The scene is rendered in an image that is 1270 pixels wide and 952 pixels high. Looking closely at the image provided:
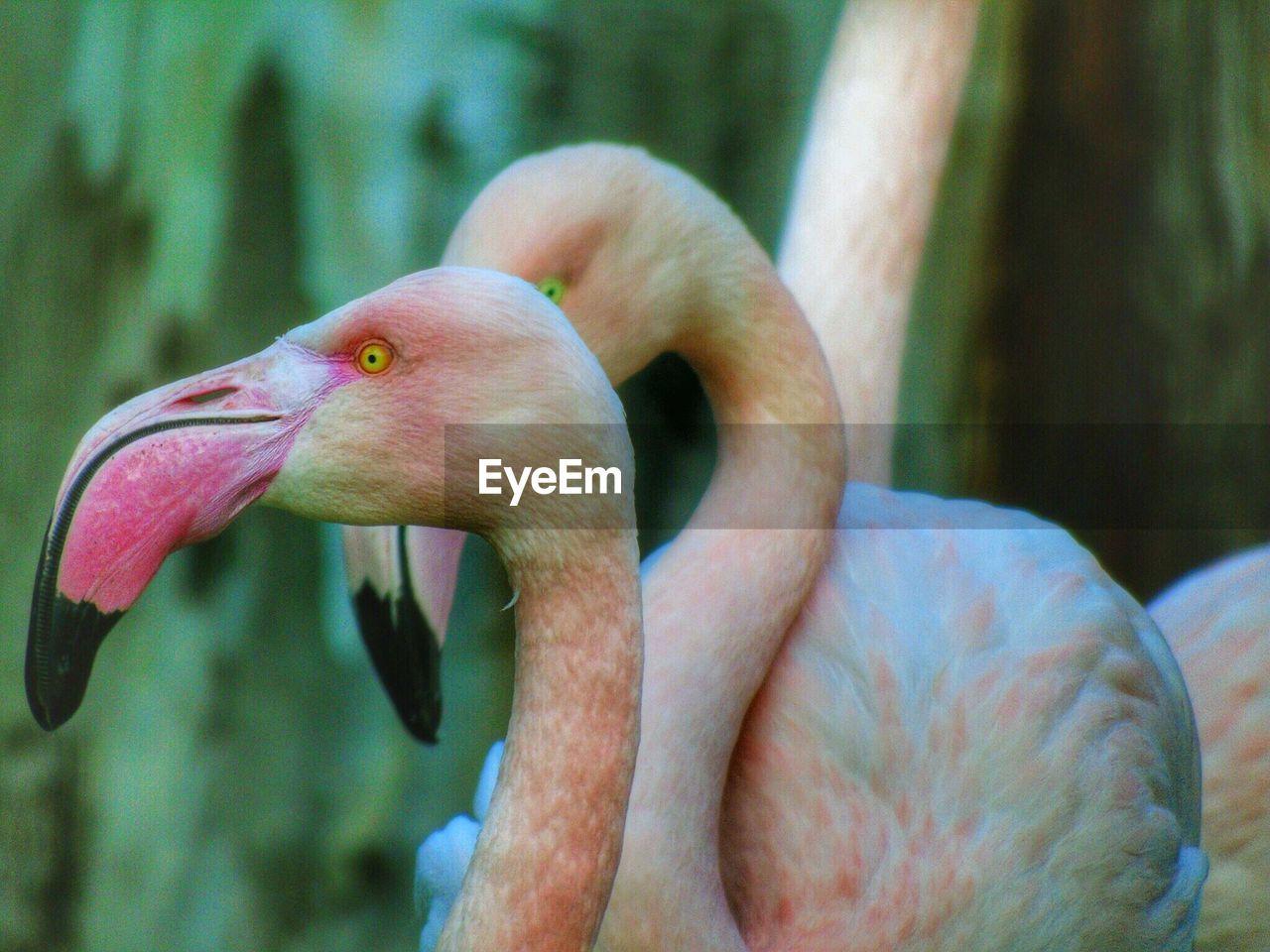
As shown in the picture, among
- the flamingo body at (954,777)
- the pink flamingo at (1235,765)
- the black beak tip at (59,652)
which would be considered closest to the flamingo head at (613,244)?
the flamingo body at (954,777)

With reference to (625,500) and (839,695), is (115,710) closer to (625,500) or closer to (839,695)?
(839,695)

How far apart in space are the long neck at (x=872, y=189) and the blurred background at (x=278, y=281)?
0.34 metres

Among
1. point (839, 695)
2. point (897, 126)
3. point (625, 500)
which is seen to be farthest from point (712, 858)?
point (897, 126)

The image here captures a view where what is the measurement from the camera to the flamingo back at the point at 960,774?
1464 mm

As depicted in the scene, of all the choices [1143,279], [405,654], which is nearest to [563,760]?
[405,654]

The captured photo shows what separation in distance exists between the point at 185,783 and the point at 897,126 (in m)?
1.60

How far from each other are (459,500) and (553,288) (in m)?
0.55

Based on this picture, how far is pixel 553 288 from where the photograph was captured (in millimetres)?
1593

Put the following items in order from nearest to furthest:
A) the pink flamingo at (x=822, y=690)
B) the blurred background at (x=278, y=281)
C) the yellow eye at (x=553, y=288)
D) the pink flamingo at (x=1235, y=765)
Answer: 1. the pink flamingo at (x=822, y=690)
2. the yellow eye at (x=553, y=288)
3. the pink flamingo at (x=1235, y=765)
4. the blurred background at (x=278, y=281)

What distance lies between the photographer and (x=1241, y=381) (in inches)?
112

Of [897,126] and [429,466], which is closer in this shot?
[429,466]

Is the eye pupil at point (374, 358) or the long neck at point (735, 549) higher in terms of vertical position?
the eye pupil at point (374, 358)

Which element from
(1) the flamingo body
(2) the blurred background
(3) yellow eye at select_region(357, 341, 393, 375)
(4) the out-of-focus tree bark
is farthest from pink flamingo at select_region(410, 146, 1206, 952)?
(4) the out-of-focus tree bark

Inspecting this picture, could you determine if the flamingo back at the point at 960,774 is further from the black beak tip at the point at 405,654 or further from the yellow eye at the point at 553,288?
the yellow eye at the point at 553,288
